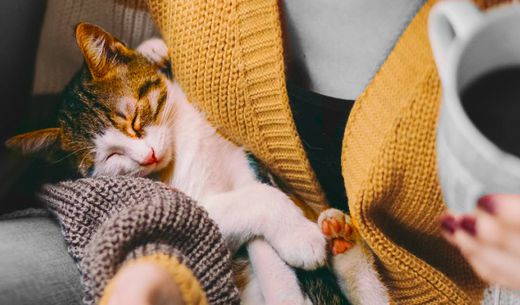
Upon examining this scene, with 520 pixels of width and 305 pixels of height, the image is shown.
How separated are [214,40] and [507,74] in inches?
14.2

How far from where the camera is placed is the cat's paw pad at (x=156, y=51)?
0.76 m

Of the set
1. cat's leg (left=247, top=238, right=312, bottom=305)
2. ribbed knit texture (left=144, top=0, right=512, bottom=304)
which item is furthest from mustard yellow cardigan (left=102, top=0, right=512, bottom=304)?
cat's leg (left=247, top=238, right=312, bottom=305)

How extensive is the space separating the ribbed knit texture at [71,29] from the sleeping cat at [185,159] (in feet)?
0.13

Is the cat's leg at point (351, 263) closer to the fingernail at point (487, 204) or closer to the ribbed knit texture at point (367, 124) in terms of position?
the ribbed knit texture at point (367, 124)

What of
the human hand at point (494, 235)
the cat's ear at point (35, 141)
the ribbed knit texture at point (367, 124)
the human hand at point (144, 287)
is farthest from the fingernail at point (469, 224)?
the cat's ear at point (35, 141)

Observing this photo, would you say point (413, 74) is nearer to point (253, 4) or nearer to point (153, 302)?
point (253, 4)

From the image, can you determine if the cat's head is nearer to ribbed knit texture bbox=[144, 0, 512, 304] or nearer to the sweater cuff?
ribbed knit texture bbox=[144, 0, 512, 304]

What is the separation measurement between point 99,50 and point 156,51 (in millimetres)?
107

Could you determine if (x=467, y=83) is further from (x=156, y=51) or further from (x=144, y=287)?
(x=156, y=51)

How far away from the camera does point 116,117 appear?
2.34ft

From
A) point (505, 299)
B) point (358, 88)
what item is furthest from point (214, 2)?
point (505, 299)

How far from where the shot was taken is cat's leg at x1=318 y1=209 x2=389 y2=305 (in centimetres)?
64

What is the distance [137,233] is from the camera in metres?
0.51

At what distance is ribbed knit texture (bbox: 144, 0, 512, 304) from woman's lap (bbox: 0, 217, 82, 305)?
0.87ft
